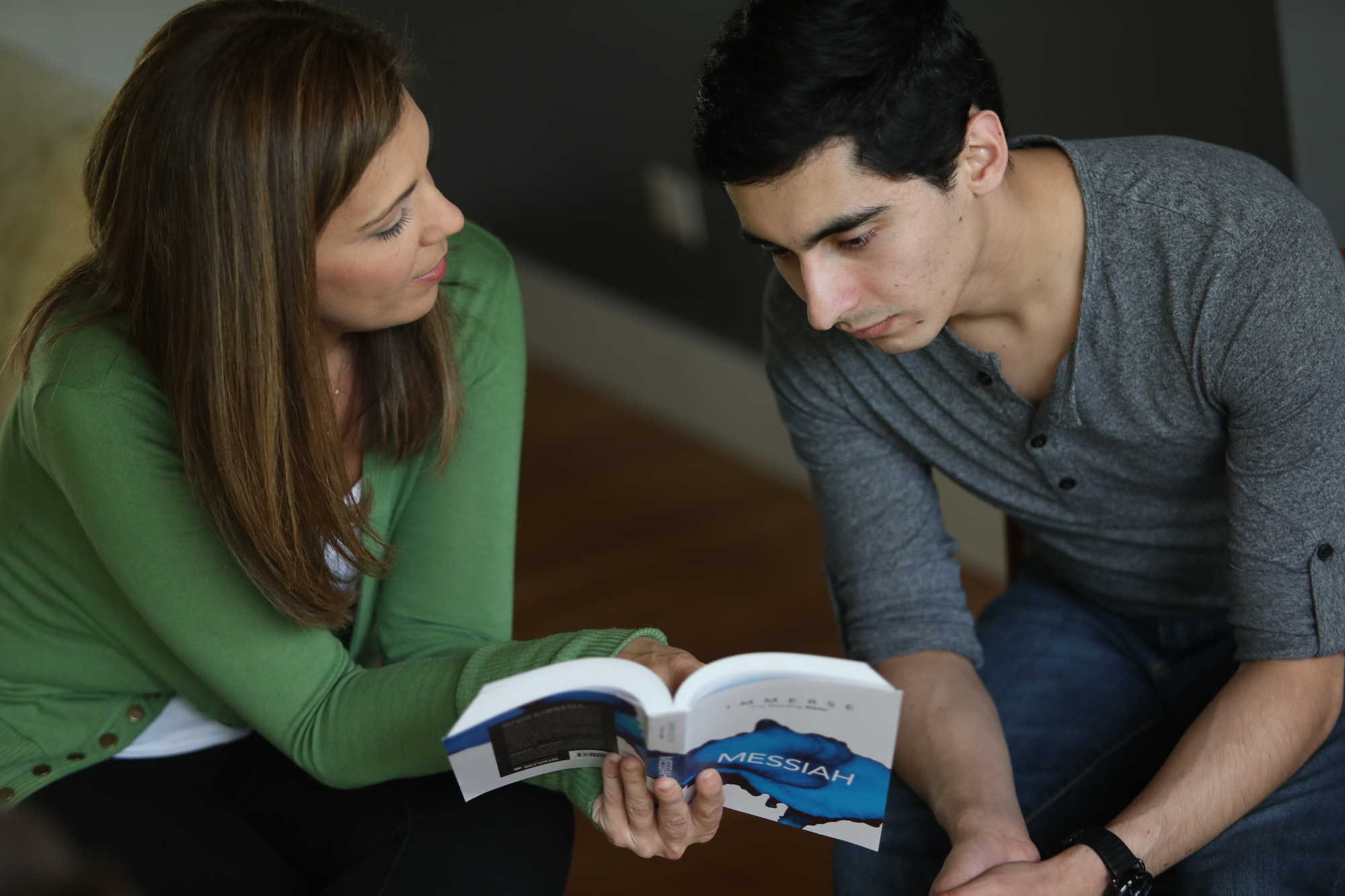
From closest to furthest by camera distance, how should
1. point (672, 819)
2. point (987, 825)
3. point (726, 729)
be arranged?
point (726, 729), point (672, 819), point (987, 825)

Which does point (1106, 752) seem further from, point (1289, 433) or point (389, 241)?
point (389, 241)

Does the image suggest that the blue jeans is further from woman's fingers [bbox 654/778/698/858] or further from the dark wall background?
the dark wall background

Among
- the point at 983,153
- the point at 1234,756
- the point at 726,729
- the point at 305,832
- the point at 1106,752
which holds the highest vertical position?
the point at 983,153

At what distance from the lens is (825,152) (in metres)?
1.17

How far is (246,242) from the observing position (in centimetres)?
113

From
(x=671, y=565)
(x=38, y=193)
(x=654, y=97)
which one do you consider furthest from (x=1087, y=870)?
(x=654, y=97)

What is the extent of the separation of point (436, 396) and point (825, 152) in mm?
493

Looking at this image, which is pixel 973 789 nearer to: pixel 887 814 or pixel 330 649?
pixel 887 814

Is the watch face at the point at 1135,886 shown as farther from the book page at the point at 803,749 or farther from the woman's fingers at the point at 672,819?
the woman's fingers at the point at 672,819

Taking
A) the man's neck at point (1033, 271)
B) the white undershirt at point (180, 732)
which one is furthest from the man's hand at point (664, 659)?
the man's neck at point (1033, 271)

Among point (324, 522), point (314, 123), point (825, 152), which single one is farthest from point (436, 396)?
point (825, 152)

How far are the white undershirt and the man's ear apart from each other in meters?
0.69

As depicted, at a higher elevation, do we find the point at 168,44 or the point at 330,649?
the point at 168,44

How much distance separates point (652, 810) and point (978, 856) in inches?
12.1
